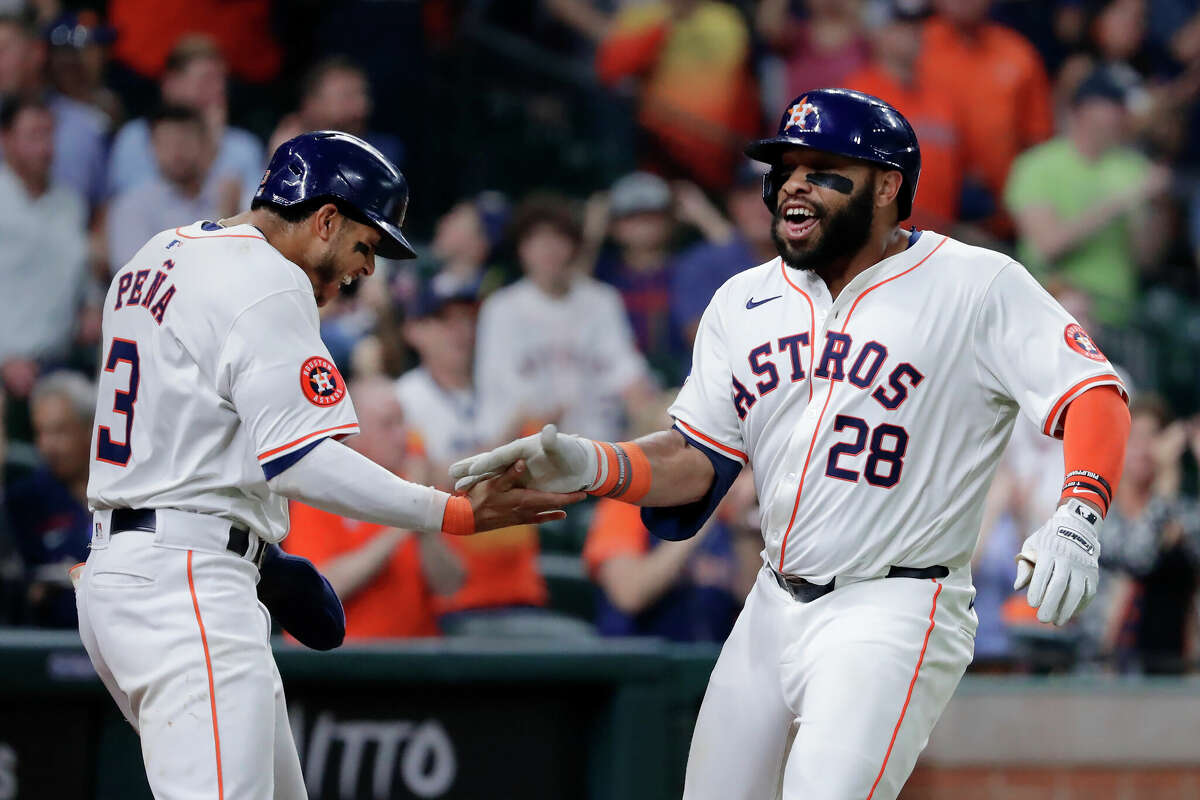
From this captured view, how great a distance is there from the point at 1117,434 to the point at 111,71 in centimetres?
577

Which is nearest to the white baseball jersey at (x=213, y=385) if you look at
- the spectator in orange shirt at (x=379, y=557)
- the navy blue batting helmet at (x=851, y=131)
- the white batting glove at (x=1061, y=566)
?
the navy blue batting helmet at (x=851, y=131)

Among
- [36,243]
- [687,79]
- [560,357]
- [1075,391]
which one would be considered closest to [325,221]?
[1075,391]

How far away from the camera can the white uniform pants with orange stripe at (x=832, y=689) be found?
10.7 feet

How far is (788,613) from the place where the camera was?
3.48m

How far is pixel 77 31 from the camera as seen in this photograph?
731 cm

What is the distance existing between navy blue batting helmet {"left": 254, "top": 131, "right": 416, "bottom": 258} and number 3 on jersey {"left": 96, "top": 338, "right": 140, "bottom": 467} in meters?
0.45

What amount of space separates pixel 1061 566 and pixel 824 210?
38.3 inches

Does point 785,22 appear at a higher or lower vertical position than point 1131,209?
higher

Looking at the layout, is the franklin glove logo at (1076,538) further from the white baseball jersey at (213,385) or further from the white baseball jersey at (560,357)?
the white baseball jersey at (560,357)

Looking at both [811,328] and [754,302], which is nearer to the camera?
[811,328]

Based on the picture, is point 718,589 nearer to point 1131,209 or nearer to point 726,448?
point 726,448

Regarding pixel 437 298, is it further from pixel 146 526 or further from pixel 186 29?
pixel 146 526

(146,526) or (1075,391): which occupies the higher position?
(1075,391)

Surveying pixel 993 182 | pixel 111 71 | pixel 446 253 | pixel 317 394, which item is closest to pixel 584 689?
pixel 317 394
